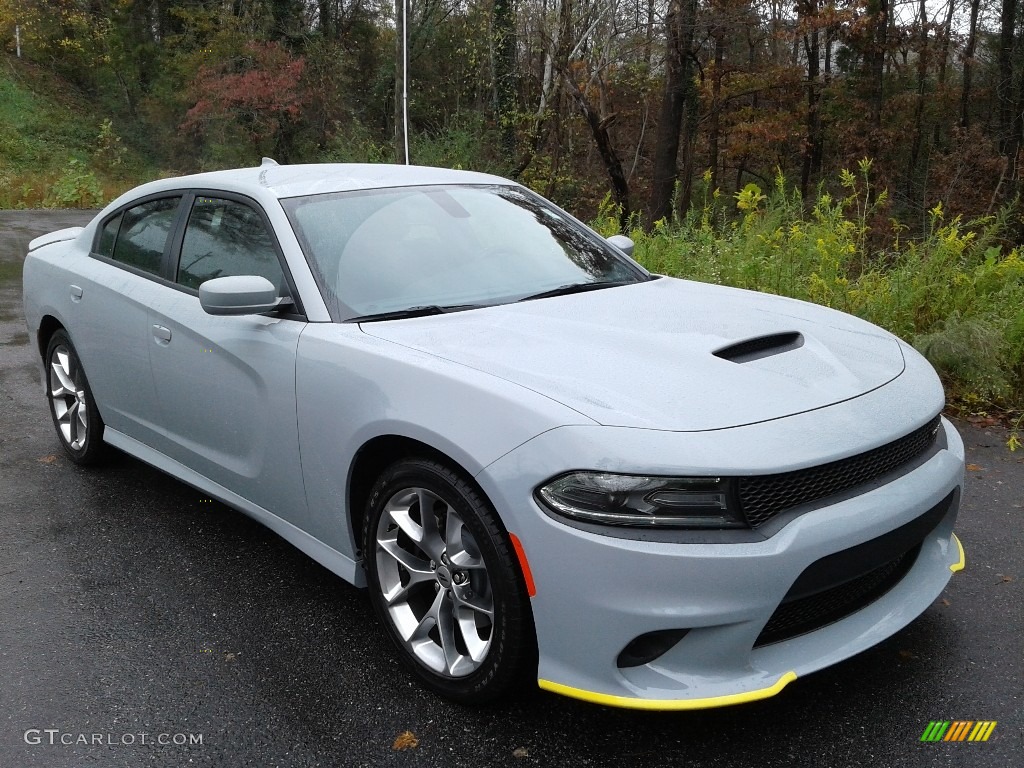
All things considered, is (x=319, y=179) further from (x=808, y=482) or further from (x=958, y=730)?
(x=958, y=730)

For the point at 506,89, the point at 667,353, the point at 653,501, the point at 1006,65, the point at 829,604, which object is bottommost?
the point at 829,604

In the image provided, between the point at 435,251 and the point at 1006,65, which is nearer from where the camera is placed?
the point at 435,251

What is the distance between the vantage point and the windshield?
323 cm

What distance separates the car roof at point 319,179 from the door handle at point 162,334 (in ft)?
2.15

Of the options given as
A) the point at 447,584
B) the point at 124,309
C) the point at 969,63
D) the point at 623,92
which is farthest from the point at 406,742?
the point at 969,63

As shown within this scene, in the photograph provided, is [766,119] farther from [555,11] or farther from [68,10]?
[68,10]

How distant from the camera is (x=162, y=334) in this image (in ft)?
12.4

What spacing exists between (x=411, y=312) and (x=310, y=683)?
129 centimetres

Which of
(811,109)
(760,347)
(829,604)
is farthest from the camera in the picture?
(811,109)

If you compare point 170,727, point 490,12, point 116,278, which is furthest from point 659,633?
point 490,12

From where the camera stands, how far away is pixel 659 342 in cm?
280

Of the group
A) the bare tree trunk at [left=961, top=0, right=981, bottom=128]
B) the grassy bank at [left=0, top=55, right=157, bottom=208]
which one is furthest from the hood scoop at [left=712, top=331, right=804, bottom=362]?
the grassy bank at [left=0, top=55, right=157, bottom=208]

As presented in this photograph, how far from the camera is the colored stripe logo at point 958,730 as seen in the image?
8.24ft

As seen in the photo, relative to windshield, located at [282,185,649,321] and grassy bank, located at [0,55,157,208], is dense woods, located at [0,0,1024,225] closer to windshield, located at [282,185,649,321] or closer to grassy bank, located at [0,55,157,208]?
grassy bank, located at [0,55,157,208]
